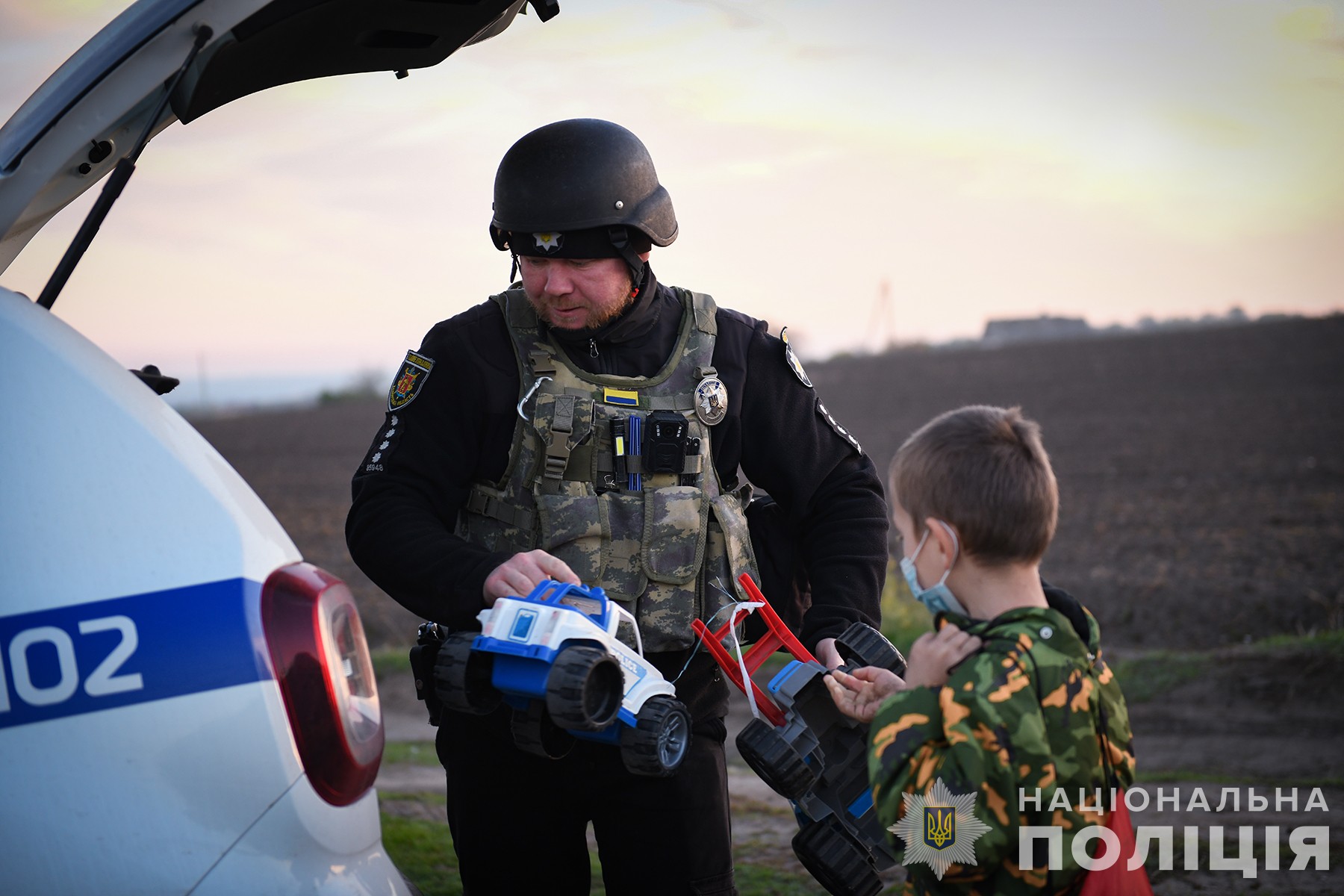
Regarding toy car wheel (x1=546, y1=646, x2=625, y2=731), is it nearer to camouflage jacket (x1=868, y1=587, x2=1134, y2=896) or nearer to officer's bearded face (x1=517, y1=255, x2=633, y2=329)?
camouflage jacket (x1=868, y1=587, x2=1134, y2=896)

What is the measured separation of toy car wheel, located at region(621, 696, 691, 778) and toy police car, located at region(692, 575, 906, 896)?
145mm

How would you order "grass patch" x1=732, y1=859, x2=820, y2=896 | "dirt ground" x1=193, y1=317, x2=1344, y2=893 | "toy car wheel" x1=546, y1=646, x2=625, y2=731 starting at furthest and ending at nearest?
"dirt ground" x1=193, y1=317, x2=1344, y2=893
"grass patch" x1=732, y1=859, x2=820, y2=896
"toy car wheel" x1=546, y1=646, x2=625, y2=731

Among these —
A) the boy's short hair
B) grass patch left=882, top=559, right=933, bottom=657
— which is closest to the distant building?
grass patch left=882, top=559, right=933, bottom=657

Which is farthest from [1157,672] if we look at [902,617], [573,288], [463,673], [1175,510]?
[463,673]

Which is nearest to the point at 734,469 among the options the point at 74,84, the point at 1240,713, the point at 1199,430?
the point at 74,84

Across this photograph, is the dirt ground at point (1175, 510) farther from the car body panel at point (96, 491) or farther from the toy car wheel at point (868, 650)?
the car body panel at point (96, 491)

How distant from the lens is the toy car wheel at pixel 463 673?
2457 mm

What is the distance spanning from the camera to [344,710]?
1.99 meters

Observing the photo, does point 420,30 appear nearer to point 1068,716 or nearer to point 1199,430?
point 1068,716

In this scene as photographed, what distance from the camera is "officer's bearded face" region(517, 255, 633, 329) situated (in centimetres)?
303

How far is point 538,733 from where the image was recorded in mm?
2584

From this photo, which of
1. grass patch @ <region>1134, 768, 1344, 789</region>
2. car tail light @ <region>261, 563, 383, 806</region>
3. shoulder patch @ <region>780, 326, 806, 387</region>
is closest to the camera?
car tail light @ <region>261, 563, 383, 806</region>

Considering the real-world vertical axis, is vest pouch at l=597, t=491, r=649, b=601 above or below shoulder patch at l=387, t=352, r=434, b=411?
below

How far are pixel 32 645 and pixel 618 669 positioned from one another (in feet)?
3.50
